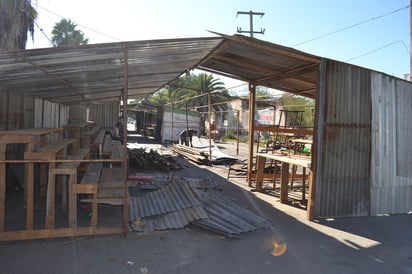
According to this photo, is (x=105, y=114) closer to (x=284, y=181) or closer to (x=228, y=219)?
(x=284, y=181)

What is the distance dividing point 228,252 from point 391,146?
15.4 ft

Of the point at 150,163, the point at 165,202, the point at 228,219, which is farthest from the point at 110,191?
the point at 150,163

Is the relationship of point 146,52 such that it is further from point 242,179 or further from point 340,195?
point 242,179

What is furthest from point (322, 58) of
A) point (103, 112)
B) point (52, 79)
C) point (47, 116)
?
point (103, 112)

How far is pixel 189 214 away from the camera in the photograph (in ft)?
19.8

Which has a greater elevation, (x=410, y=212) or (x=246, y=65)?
(x=246, y=65)

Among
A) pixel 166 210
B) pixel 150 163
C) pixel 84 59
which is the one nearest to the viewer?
pixel 84 59

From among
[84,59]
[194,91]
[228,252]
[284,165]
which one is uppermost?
[194,91]

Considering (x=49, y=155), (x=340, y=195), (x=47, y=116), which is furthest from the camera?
(x=47, y=116)

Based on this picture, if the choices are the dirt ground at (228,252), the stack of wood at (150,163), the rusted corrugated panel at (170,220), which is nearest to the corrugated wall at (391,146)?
the dirt ground at (228,252)

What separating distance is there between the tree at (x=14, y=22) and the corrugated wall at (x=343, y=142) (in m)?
9.00

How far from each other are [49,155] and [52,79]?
292 centimetres

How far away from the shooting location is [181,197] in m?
6.55

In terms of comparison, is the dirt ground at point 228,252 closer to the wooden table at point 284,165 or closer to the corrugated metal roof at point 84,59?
the wooden table at point 284,165
